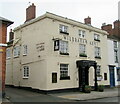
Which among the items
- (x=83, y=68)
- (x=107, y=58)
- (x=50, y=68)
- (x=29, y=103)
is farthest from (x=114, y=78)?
(x=29, y=103)

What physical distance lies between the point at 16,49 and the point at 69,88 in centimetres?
850

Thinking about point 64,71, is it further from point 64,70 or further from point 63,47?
point 63,47

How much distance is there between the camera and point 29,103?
43.2ft

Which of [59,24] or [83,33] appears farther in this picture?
[83,33]

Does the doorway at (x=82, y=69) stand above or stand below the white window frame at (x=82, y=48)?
below

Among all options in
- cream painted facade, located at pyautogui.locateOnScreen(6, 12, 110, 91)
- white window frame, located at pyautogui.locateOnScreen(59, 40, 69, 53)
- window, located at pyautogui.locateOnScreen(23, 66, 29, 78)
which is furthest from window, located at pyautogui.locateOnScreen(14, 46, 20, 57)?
white window frame, located at pyautogui.locateOnScreen(59, 40, 69, 53)

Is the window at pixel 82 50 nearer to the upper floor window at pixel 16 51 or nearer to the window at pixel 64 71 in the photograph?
the window at pixel 64 71

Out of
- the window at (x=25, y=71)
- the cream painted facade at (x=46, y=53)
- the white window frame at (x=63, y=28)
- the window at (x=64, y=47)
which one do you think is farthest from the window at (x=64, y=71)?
the window at (x=25, y=71)

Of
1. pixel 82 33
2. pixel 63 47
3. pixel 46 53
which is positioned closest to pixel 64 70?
pixel 63 47

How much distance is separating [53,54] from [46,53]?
2.63ft

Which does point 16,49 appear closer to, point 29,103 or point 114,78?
point 29,103

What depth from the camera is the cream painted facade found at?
19172mm

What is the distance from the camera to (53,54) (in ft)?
63.8

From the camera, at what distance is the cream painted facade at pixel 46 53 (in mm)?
19172
